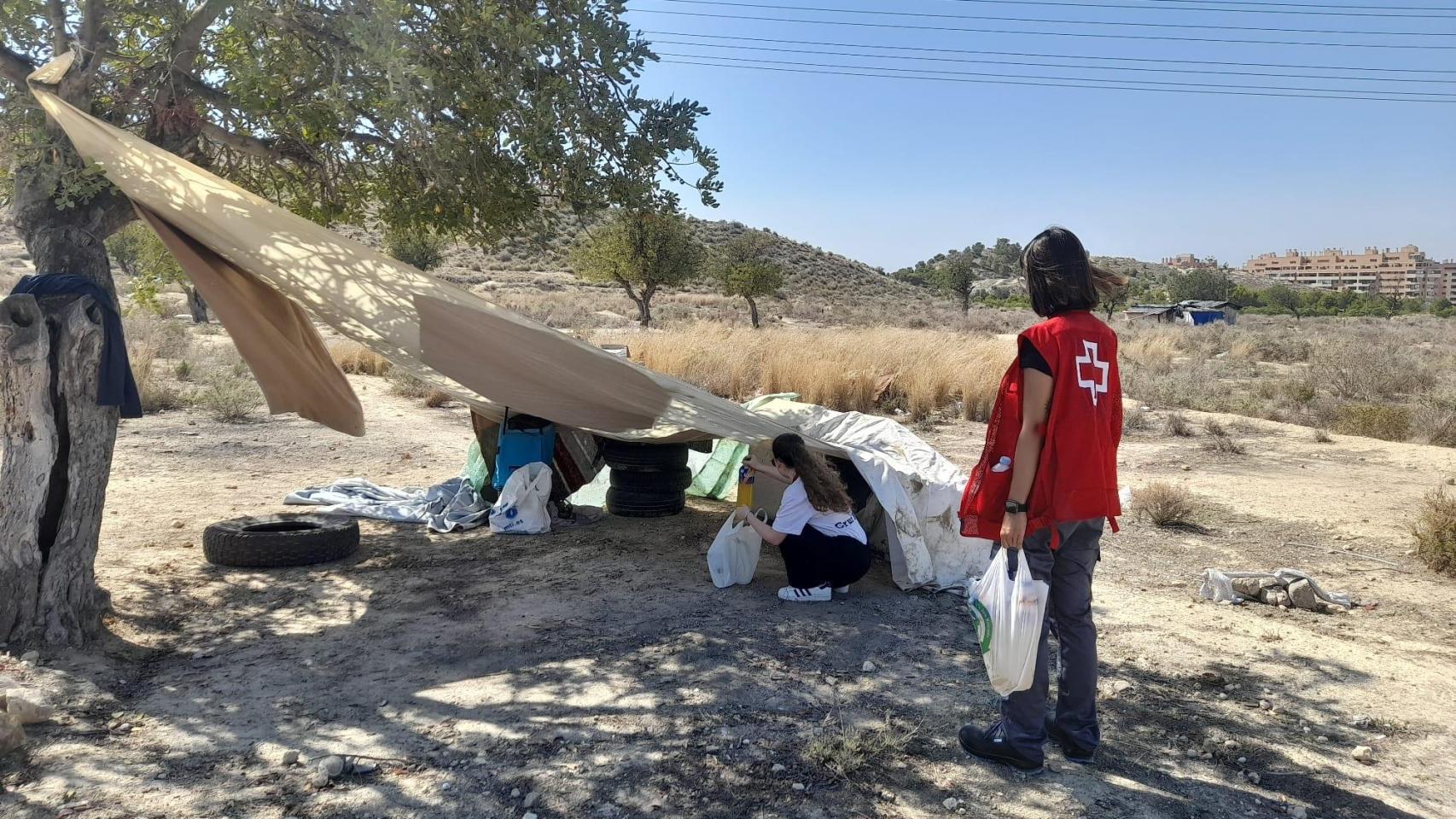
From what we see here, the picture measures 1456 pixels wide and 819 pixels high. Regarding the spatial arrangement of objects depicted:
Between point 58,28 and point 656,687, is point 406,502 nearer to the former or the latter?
point 58,28

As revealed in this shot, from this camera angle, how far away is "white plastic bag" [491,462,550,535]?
6910mm

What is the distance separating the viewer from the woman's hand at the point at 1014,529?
3227 millimetres

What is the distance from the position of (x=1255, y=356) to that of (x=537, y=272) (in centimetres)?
3884

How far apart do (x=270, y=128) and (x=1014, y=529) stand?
191 inches

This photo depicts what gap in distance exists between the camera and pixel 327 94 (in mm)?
4832

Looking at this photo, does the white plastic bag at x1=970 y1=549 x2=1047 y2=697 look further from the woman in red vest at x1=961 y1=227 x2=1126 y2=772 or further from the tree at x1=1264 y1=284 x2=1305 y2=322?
the tree at x1=1264 y1=284 x2=1305 y2=322

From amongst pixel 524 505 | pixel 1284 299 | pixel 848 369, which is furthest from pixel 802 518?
pixel 1284 299

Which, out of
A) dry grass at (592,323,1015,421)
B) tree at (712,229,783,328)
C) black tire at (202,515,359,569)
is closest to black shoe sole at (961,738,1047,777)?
black tire at (202,515,359,569)

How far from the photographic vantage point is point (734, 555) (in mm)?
5719

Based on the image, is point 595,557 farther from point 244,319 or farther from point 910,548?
point 244,319

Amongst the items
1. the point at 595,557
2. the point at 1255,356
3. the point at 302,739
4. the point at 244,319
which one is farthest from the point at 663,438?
the point at 1255,356

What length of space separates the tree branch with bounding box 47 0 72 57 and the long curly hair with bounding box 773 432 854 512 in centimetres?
410

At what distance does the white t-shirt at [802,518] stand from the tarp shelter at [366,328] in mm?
435

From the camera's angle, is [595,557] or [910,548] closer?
[910,548]
